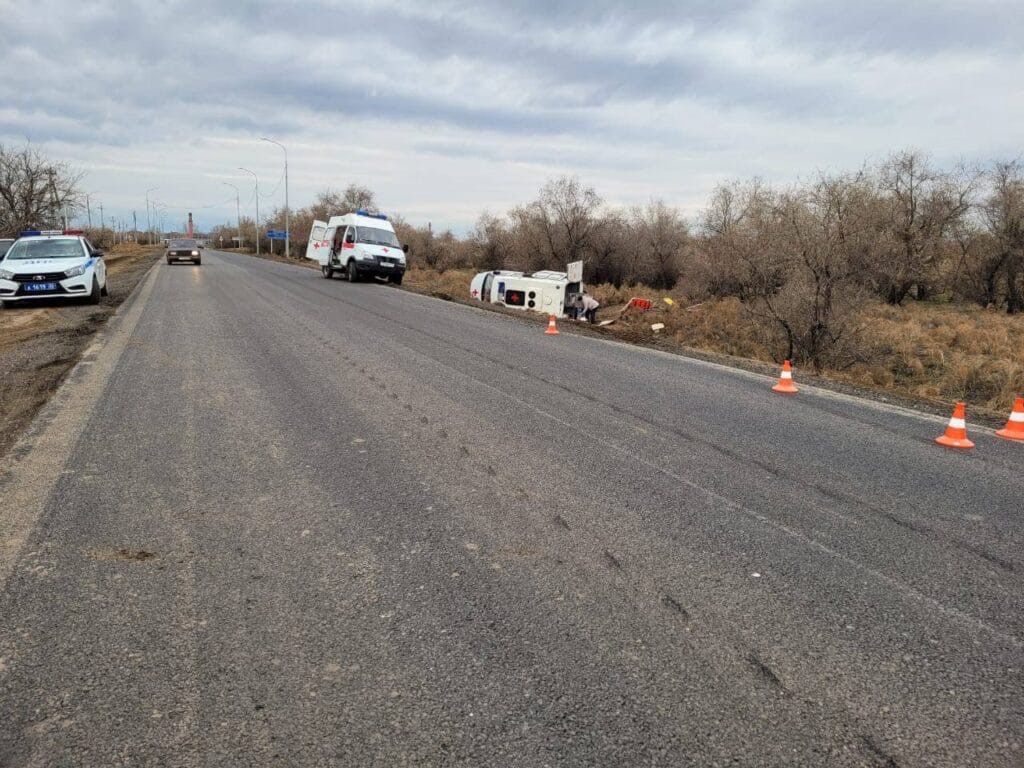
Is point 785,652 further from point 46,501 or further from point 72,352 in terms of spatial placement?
point 72,352

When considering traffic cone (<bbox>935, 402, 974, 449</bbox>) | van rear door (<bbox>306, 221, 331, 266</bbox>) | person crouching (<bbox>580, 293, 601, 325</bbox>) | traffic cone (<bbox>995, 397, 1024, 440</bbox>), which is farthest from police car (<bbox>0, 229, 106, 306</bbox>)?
traffic cone (<bbox>995, 397, 1024, 440</bbox>)

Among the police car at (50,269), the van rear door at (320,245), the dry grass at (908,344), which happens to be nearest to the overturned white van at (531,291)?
the dry grass at (908,344)

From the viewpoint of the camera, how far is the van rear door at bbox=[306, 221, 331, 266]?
2848 centimetres

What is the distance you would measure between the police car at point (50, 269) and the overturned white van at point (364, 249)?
10109mm

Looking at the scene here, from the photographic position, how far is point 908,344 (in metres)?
20.2

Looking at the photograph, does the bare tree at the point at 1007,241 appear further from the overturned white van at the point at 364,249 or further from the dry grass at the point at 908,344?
the overturned white van at the point at 364,249

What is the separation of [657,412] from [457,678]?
4.83m

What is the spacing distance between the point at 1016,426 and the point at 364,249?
73.7 ft

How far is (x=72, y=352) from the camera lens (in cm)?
949

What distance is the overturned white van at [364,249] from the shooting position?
85.2ft

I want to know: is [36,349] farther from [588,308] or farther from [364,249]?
[364,249]

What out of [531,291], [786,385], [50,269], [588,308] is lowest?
[786,385]

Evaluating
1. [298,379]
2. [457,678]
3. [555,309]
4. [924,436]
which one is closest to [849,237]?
[555,309]

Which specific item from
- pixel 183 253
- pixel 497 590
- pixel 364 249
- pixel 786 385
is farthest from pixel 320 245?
pixel 497 590
